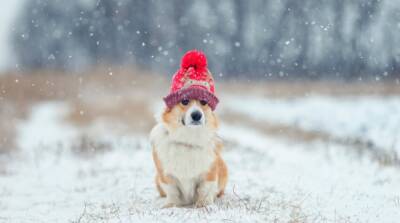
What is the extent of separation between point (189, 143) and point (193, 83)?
62cm

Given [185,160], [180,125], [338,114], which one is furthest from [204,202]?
[338,114]

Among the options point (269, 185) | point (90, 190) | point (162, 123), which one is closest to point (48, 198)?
point (90, 190)

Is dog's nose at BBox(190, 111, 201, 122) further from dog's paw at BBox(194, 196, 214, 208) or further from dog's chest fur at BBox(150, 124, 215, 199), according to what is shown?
dog's paw at BBox(194, 196, 214, 208)

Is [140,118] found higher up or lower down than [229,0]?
lower down

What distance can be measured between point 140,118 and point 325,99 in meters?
6.33

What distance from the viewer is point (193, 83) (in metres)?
4.77

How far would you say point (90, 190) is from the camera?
6359 millimetres

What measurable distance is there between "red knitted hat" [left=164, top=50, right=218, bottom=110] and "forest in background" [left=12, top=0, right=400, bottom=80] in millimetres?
7542

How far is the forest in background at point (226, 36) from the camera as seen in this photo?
12953 mm

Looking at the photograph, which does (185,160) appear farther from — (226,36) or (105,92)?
(226,36)

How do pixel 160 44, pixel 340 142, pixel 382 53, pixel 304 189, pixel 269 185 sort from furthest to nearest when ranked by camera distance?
pixel 160 44 < pixel 382 53 < pixel 340 142 < pixel 269 185 < pixel 304 189

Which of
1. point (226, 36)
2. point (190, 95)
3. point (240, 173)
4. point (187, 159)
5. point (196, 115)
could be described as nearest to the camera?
point (196, 115)

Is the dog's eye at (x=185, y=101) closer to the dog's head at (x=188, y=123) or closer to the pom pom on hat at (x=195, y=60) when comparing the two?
the dog's head at (x=188, y=123)

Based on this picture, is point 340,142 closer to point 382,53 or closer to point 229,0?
point 382,53
